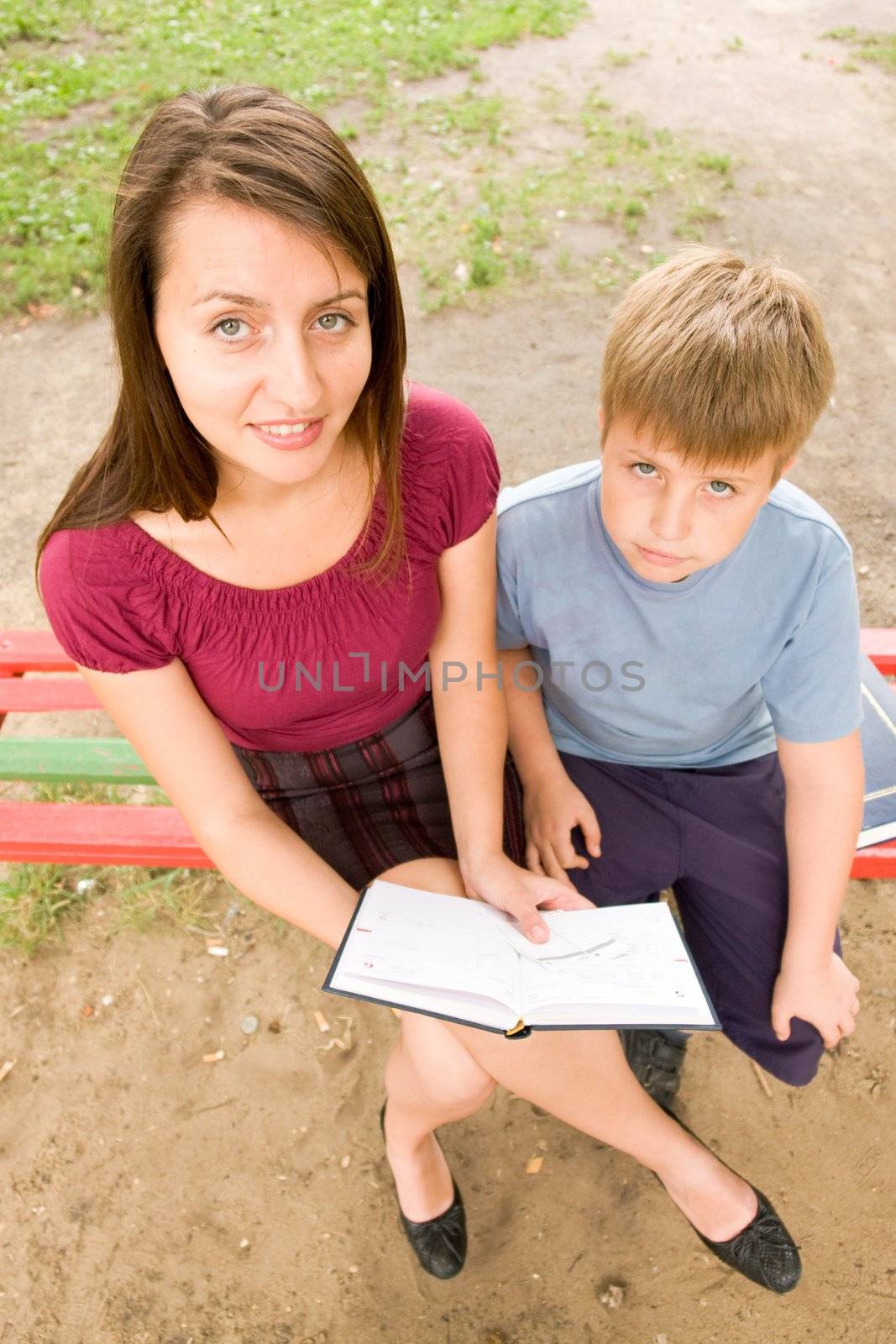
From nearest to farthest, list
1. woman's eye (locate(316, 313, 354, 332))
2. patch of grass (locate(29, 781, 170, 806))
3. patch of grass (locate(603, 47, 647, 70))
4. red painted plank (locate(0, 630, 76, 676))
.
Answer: woman's eye (locate(316, 313, 354, 332)) < red painted plank (locate(0, 630, 76, 676)) < patch of grass (locate(29, 781, 170, 806)) < patch of grass (locate(603, 47, 647, 70))

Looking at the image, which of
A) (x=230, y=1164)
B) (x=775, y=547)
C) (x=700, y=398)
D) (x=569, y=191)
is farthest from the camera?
(x=569, y=191)

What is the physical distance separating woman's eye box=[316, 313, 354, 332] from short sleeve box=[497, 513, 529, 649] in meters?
0.56

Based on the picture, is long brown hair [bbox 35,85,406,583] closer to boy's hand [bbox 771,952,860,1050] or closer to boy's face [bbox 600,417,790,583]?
boy's face [bbox 600,417,790,583]

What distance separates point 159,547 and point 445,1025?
2.96ft

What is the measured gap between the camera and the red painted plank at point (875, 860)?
2.04 m

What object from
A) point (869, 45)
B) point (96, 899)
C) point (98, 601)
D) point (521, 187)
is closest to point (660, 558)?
point (98, 601)

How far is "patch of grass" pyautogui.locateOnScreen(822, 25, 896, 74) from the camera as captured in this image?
5.99 meters

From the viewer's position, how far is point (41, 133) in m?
5.64

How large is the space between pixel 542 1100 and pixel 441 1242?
0.43 meters

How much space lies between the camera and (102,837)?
7.39 feet

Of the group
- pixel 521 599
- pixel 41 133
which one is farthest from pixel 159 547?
pixel 41 133

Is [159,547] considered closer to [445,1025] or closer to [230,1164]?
[445,1025]

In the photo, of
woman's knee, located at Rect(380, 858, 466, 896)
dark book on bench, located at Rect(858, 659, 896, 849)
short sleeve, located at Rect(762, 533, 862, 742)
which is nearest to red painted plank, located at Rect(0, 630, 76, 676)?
woman's knee, located at Rect(380, 858, 466, 896)

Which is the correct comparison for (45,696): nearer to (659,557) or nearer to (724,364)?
(659,557)
